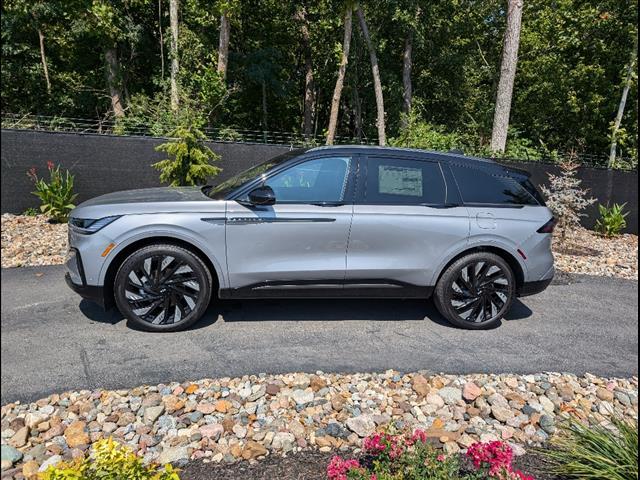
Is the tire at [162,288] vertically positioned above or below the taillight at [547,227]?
below

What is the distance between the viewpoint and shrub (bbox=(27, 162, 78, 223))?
26.1ft

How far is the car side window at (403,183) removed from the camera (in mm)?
4309

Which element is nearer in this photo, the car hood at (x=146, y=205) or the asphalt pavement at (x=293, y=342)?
the asphalt pavement at (x=293, y=342)

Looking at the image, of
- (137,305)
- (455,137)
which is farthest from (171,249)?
(455,137)

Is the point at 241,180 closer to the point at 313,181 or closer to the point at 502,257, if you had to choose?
the point at 313,181

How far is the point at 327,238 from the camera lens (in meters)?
4.13

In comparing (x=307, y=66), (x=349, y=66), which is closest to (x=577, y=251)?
(x=349, y=66)

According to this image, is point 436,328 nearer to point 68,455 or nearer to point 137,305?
point 137,305

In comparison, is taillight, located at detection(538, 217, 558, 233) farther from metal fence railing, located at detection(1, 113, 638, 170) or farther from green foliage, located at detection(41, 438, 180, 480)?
metal fence railing, located at detection(1, 113, 638, 170)

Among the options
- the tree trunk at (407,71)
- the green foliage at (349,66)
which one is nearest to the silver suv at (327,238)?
the green foliage at (349,66)

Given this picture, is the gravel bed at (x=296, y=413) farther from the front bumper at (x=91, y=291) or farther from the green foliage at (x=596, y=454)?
the front bumper at (x=91, y=291)

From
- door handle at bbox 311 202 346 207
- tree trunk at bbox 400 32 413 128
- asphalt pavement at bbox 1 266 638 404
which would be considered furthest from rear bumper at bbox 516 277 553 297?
tree trunk at bbox 400 32 413 128

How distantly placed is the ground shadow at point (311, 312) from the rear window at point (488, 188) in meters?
1.31

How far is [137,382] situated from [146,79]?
59.0 feet
